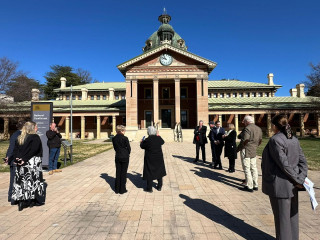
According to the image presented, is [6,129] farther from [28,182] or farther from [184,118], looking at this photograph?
[28,182]

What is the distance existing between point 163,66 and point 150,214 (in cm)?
2691

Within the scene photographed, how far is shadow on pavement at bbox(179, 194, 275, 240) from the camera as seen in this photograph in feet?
10.8

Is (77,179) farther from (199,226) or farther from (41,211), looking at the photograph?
(199,226)

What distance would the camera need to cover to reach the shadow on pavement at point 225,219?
3.29 meters

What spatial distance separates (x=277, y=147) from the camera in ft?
8.80

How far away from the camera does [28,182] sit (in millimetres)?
4543

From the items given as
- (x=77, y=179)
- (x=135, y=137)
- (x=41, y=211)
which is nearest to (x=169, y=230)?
(x=41, y=211)

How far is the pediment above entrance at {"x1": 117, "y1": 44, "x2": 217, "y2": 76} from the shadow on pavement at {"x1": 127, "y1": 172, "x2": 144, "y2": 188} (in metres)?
23.5

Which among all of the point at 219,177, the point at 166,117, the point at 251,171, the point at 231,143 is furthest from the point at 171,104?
the point at 251,171

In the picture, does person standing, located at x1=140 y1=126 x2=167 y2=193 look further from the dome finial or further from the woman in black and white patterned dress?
the dome finial

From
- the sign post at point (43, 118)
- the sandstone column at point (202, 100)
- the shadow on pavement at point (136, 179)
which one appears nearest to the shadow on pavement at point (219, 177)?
the shadow on pavement at point (136, 179)

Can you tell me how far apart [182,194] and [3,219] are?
13.8ft

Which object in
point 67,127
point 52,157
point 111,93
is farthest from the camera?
point 111,93

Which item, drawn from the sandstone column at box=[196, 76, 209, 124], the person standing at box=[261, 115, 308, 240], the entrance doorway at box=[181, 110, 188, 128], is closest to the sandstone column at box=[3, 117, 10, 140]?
the entrance doorway at box=[181, 110, 188, 128]
